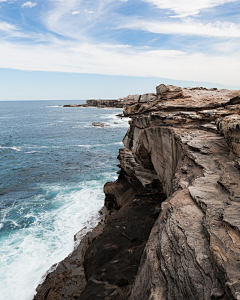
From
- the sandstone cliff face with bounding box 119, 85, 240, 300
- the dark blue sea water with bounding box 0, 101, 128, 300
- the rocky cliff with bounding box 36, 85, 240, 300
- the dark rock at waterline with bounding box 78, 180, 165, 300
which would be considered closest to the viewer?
the sandstone cliff face with bounding box 119, 85, 240, 300

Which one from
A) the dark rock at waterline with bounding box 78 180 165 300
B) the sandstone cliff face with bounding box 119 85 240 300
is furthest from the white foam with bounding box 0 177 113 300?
the sandstone cliff face with bounding box 119 85 240 300

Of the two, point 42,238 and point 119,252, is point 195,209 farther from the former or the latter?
point 42,238

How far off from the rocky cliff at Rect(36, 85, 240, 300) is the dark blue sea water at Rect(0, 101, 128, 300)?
384cm

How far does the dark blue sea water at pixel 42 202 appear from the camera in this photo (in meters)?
14.2

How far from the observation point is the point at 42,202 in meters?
23.2

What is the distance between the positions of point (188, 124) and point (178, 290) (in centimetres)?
1021

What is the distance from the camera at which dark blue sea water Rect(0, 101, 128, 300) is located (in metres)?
14.2

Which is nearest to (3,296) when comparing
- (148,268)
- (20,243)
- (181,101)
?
(20,243)

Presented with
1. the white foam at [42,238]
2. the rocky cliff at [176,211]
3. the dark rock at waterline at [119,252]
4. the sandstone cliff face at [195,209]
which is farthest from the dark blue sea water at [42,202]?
the sandstone cliff face at [195,209]

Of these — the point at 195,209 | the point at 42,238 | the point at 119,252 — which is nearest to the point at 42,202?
the point at 42,238

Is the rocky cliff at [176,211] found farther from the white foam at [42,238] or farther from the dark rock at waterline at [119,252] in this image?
the white foam at [42,238]

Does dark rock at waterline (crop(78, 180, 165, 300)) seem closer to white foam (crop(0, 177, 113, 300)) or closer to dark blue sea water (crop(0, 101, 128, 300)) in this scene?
white foam (crop(0, 177, 113, 300))

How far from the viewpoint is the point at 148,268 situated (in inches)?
229

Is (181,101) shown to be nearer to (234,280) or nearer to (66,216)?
(234,280)
